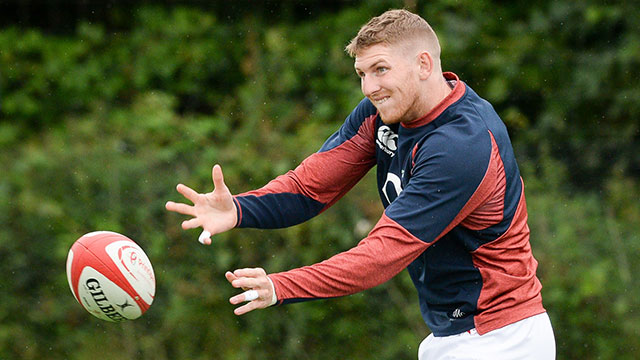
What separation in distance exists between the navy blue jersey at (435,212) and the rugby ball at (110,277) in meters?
0.66

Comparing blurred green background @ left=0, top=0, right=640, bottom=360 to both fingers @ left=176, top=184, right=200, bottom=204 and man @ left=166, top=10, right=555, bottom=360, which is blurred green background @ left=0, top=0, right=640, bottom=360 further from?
fingers @ left=176, top=184, right=200, bottom=204

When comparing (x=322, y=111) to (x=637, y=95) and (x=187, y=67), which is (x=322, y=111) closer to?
(x=187, y=67)

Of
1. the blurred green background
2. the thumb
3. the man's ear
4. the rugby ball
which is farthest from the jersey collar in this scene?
the blurred green background

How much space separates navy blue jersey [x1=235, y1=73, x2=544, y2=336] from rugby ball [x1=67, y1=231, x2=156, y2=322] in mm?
657

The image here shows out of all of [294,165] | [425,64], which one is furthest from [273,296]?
[294,165]

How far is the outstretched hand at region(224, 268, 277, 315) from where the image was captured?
3084 millimetres

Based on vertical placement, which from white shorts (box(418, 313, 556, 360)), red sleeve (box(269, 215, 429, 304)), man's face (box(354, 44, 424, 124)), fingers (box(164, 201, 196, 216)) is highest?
man's face (box(354, 44, 424, 124))

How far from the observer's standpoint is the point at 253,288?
10.3 ft

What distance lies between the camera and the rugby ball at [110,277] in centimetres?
400

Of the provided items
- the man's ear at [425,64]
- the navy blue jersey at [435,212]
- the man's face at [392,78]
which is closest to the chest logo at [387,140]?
the navy blue jersey at [435,212]

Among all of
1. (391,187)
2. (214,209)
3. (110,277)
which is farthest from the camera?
(110,277)

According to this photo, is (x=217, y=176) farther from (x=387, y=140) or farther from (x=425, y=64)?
(x=425, y=64)

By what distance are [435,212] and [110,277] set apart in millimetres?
1664

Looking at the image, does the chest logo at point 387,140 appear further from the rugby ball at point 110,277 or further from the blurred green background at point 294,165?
the blurred green background at point 294,165
